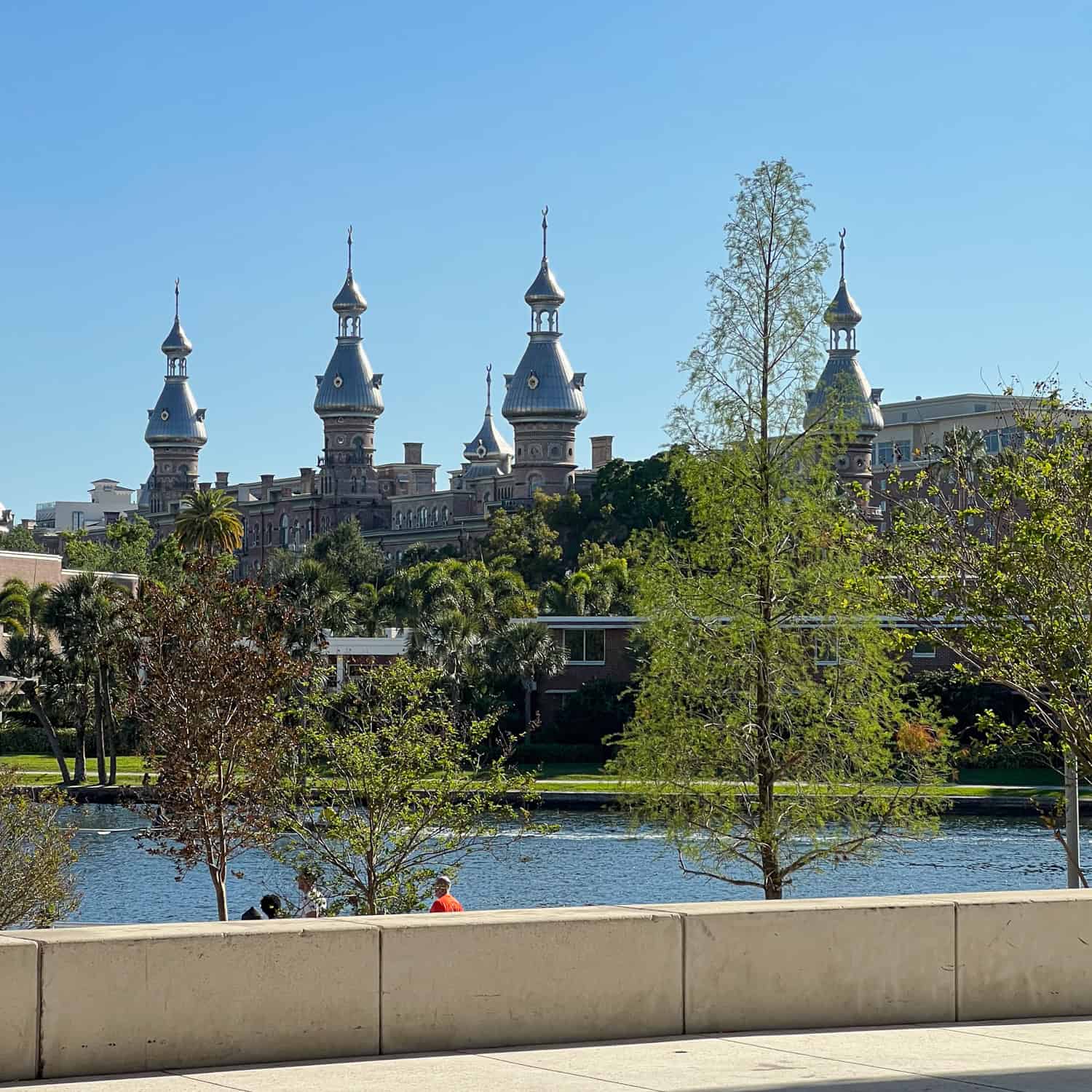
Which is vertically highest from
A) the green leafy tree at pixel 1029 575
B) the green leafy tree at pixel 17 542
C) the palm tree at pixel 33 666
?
the green leafy tree at pixel 17 542

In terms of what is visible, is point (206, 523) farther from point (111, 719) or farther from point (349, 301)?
point (349, 301)

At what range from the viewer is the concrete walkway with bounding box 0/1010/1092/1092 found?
9.02 meters

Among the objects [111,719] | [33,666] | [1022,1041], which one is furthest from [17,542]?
[1022,1041]

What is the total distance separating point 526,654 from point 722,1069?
201 feet

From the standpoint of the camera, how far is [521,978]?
10.1 metres

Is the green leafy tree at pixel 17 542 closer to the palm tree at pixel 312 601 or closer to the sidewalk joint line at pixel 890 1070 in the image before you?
the palm tree at pixel 312 601

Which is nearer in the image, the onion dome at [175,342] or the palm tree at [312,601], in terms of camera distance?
the palm tree at [312,601]

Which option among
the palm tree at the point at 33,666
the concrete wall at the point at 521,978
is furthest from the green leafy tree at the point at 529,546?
the concrete wall at the point at 521,978

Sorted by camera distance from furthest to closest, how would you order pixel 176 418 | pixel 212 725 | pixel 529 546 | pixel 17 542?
pixel 176 418 → pixel 17 542 → pixel 529 546 → pixel 212 725

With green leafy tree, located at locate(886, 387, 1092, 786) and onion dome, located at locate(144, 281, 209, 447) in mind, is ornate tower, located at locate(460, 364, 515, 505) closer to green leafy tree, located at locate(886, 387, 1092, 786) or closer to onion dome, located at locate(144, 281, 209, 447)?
onion dome, located at locate(144, 281, 209, 447)

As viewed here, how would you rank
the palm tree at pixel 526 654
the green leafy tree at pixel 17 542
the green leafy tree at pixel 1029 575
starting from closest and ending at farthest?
the green leafy tree at pixel 1029 575 < the palm tree at pixel 526 654 < the green leafy tree at pixel 17 542

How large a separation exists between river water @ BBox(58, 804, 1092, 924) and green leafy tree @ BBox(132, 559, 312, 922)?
6.09 meters

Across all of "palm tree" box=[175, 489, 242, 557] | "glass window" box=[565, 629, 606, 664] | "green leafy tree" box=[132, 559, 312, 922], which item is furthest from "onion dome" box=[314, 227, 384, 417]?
"green leafy tree" box=[132, 559, 312, 922]

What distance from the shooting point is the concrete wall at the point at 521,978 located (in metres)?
9.25
